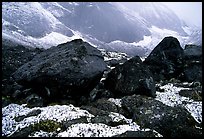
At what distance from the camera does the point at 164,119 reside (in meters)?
29.1

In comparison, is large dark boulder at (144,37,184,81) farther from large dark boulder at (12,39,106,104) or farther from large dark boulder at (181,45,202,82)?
large dark boulder at (12,39,106,104)

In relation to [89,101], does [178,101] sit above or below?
above

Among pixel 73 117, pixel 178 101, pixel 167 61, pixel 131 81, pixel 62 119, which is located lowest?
pixel 167 61

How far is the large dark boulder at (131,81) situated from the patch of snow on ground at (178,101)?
1.79m

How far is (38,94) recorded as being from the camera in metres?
36.3

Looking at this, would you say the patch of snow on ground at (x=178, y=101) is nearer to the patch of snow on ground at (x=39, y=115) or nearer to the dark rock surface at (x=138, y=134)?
the dark rock surface at (x=138, y=134)

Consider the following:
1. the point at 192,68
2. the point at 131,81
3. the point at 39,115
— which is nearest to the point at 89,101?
the point at 131,81

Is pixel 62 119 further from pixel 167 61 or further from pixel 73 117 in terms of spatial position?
pixel 167 61

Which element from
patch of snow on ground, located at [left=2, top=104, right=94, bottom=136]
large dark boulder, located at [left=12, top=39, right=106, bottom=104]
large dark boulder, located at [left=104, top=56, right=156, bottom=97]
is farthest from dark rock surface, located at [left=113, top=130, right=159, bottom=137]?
large dark boulder, located at [left=104, top=56, right=156, bottom=97]

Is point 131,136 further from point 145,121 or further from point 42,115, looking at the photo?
point 42,115

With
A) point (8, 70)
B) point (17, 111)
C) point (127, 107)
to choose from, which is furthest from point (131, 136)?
point (8, 70)

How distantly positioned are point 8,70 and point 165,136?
35913mm

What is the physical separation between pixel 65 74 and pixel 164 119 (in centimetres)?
1276

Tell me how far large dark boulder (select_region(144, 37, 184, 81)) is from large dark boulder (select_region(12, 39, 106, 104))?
21.2m
